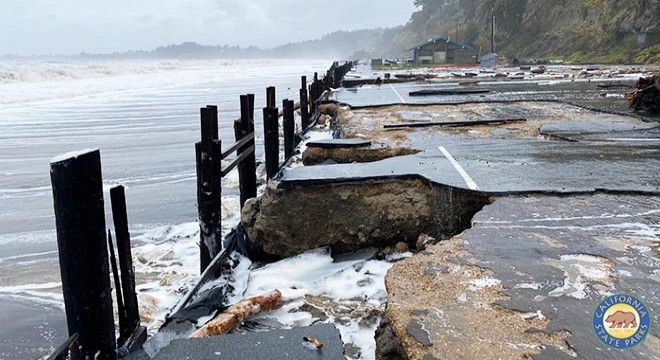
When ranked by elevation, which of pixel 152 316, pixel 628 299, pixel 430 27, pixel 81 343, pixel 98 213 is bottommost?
pixel 152 316

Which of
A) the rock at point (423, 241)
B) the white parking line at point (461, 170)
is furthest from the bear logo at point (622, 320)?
the white parking line at point (461, 170)

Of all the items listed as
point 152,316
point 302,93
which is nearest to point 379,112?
point 302,93

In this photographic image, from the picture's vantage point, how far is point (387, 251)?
5.05 m

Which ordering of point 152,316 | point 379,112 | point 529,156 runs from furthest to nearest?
point 379,112
point 529,156
point 152,316

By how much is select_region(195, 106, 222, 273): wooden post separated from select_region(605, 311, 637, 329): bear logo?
3705mm

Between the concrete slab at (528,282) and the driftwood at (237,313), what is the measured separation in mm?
1238

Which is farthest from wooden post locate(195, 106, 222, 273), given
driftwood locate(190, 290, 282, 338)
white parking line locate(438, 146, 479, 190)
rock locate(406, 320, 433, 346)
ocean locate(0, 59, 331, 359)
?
rock locate(406, 320, 433, 346)

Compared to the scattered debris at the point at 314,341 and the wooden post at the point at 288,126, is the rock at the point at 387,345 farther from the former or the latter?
the wooden post at the point at 288,126

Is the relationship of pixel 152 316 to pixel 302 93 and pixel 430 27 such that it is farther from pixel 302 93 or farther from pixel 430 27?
pixel 430 27

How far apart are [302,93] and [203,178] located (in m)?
8.57

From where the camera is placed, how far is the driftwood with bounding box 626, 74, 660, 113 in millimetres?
10406

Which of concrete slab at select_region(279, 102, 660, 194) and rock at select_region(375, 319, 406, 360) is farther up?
concrete slab at select_region(279, 102, 660, 194)

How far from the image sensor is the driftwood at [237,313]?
3.52 metres

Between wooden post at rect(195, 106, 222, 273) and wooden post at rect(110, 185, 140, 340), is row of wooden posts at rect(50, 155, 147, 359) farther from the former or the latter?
wooden post at rect(195, 106, 222, 273)
